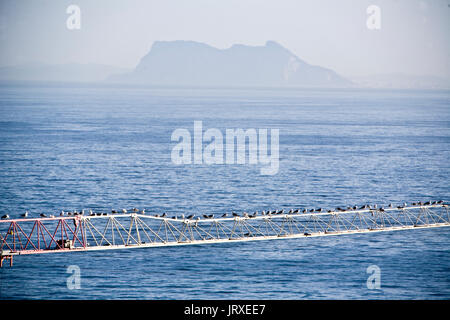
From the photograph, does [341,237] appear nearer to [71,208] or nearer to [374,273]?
[374,273]

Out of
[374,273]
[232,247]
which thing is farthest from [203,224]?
[374,273]

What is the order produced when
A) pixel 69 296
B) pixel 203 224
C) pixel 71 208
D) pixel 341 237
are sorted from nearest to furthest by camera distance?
1. pixel 69 296
2. pixel 341 237
3. pixel 203 224
4. pixel 71 208

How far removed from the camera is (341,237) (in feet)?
481

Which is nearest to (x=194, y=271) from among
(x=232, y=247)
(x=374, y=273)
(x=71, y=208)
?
(x=232, y=247)

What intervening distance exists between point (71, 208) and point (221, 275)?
5875cm

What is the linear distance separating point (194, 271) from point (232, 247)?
15.6 meters

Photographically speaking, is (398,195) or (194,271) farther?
(398,195)

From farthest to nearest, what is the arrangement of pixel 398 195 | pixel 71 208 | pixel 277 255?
pixel 398 195, pixel 71 208, pixel 277 255
